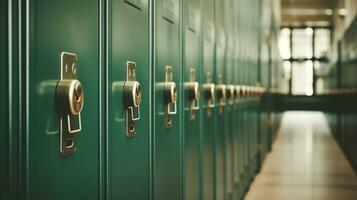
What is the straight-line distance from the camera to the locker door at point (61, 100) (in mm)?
1057

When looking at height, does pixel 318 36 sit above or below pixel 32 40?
above

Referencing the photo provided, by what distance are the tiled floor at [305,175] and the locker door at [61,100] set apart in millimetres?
4698

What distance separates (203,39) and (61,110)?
6.67ft

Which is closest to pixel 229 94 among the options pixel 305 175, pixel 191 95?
pixel 191 95

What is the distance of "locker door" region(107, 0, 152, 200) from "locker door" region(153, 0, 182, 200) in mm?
133

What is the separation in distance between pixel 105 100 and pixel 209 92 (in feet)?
5.96

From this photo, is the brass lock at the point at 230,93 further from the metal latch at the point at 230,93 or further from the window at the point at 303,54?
the window at the point at 303,54

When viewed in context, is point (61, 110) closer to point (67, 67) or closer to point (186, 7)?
point (67, 67)

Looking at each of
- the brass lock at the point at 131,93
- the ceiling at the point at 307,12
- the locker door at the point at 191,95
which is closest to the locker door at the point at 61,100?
the brass lock at the point at 131,93

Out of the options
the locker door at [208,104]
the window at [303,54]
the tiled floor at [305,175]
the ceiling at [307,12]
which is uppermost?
the ceiling at [307,12]

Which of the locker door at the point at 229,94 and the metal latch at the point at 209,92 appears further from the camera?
the locker door at the point at 229,94

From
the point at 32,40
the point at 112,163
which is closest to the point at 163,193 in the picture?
the point at 112,163

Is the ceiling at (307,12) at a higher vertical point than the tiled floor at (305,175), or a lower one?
higher

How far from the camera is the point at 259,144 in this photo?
314 inches
